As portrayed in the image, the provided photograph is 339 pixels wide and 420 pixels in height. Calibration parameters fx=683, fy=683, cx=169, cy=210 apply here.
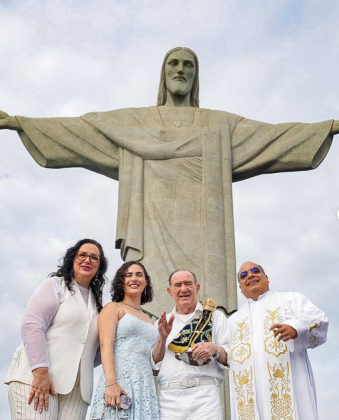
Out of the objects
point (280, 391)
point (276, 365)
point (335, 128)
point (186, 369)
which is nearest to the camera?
point (186, 369)

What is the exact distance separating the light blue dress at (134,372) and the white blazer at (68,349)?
7.0 inches

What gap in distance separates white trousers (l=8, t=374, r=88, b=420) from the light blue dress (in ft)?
0.46

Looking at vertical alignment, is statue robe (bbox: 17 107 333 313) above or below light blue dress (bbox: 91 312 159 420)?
above

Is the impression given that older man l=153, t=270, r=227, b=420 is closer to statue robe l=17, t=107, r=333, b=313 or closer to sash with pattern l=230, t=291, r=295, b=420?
sash with pattern l=230, t=291, r=295, b=420

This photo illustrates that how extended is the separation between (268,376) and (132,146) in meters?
4.49

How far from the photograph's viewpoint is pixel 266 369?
19.5 feet

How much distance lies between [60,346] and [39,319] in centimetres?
27

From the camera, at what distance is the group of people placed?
200 inches

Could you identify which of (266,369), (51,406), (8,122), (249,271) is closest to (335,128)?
(249,271)

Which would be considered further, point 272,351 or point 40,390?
point 272,351

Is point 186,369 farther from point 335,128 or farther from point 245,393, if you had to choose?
point 335,128

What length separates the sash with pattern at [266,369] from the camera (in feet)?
19.0

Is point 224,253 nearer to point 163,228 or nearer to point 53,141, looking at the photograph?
point 163,228

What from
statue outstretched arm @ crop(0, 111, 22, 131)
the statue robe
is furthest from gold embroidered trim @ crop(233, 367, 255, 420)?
statue outstretched arm @ crop(0, 111, 22, 131)
